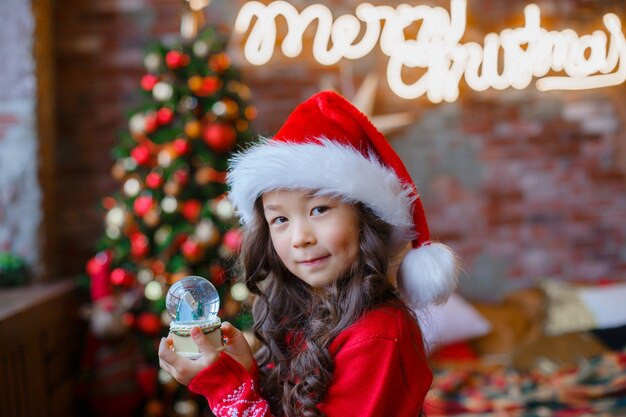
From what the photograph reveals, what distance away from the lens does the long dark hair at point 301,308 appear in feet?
3.59

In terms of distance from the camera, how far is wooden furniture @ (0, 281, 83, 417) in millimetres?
2000

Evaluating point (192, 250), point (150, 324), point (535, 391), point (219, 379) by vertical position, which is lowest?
point (535, 391)

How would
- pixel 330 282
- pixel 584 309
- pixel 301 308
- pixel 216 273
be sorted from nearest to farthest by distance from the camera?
pixel 330 282
pixel 301 308
pixel 216 273
pixel 584 309

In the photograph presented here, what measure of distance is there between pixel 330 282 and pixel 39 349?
1657mm

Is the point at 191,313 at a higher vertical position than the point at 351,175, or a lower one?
lower

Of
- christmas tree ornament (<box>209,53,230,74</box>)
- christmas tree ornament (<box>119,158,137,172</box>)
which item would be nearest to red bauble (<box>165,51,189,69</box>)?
christmas tree ornament (<box>209,53,230,74</box>)

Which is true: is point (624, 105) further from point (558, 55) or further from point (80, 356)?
point (80, 356)

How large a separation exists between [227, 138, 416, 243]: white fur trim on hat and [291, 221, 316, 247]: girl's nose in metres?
0.07

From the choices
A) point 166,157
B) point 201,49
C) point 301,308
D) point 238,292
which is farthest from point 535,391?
point 201,49

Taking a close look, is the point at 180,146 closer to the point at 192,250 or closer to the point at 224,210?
the point at 224,210

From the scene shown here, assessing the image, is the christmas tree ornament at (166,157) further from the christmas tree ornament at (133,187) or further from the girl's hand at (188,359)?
the girl's hand at (188,359)

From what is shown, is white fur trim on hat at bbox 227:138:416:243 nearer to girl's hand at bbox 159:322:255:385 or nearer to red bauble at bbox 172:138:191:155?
girl's hand at bbox 159:322:255:385

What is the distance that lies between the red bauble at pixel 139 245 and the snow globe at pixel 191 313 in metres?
1.56

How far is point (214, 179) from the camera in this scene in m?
2.62
